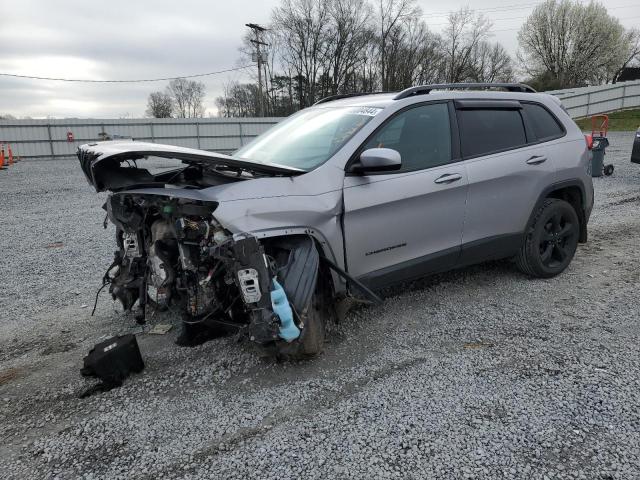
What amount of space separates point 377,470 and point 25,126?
2737 centimetres

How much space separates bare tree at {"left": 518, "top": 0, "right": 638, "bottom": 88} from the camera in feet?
169

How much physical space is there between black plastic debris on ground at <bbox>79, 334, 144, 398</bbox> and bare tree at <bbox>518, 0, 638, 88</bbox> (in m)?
56.4

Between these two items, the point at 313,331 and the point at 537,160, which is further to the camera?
the point at 537,160

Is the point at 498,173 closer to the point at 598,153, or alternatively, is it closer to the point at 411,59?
the point at 598,153

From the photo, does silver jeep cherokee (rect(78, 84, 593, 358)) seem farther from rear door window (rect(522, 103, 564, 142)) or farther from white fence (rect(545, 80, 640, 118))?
white fence (rect(545, 80, 640, 118))

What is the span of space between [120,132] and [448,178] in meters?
25.5

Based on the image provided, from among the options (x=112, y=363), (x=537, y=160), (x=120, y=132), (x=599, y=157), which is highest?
(x=120, y=132)

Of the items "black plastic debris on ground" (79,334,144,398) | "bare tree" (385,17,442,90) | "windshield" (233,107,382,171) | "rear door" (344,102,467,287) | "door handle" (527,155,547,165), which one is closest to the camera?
"black plastic debris on ground" (79,334,144,398)

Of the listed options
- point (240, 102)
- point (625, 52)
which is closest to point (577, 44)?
point (625, 52)

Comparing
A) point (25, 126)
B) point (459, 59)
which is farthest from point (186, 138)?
point (459, 59)

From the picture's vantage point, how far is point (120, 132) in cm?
2577

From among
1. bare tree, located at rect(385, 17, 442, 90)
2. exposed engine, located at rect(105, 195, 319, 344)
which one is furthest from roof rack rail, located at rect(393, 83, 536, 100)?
bare tree, located at rect(385, 17, 442, 90)

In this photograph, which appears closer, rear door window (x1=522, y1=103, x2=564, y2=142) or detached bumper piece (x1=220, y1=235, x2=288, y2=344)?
detached bumper piece (x1=220, y1=235, x2=288, y2=344)

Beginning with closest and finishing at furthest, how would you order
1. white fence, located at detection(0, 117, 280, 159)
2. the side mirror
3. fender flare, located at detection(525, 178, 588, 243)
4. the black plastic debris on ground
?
the black plastic debris on ground → the side mirror → fender flare, located at detection(525, 178, 588, 243) → white fence, located at detection(0, 117, 280, 159)
